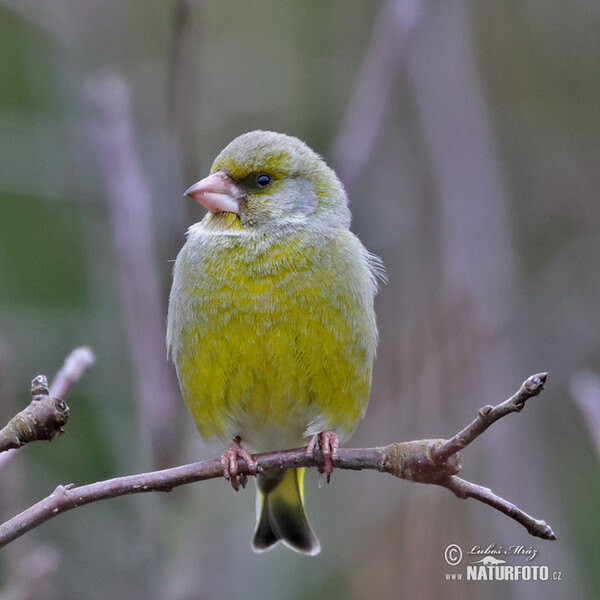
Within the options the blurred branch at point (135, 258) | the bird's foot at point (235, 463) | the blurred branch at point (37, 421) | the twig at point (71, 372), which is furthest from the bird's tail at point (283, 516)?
the blurred branch at point (37, 421)

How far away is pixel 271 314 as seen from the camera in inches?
154

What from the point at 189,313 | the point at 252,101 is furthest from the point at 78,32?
the point at 189,313

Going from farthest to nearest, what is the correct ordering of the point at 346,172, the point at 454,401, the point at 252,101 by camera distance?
the point at 252,101, the point at 454,401, the point at 346,172

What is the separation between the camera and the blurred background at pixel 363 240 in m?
4.73

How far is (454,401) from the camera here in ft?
17.0

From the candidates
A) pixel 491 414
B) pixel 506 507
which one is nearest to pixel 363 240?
pixel 506 507

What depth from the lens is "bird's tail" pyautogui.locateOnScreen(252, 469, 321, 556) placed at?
14.8 ft

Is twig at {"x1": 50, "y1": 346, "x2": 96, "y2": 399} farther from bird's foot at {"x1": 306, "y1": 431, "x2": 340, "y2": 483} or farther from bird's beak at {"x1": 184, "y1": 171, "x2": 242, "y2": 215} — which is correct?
bird's beak at {"x1": 184, "y1": 171, "x2": 242, "y2": 215}

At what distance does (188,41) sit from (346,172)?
0.95 m

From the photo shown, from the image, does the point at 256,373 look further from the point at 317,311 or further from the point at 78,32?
the point at 78,32

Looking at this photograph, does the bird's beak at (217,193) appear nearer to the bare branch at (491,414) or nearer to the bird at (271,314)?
the bird at (271,314)

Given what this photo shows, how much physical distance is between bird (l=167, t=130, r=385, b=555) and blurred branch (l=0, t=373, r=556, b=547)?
518 millimetres

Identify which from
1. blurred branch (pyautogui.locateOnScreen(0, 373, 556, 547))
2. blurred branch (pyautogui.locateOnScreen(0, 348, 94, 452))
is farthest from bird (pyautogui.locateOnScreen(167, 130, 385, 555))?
blurred branch (pyautogui.locateOnScreen(0, 348, 94, 452))

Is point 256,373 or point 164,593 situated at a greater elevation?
point 256,373
